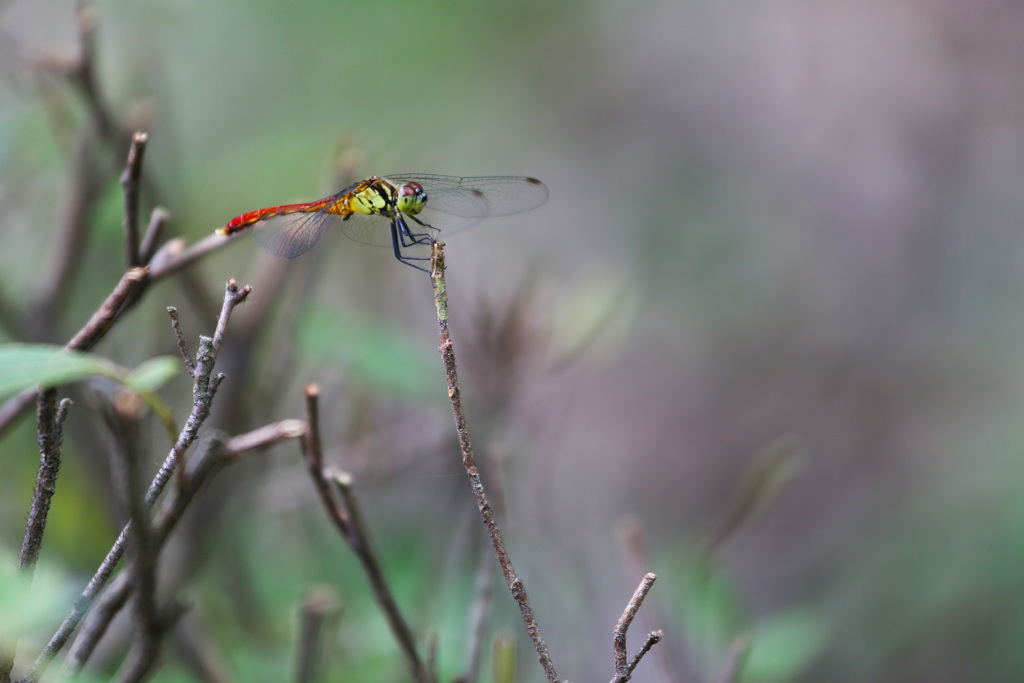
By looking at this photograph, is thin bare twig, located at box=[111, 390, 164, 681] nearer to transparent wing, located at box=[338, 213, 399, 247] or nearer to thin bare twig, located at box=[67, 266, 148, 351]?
thin bare twig, located at box=[67, 266, 148, 351]

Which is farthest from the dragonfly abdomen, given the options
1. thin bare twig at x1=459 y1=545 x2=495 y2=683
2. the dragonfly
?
thin bare twig at x1=459 y1=545 x2=495 y2=683

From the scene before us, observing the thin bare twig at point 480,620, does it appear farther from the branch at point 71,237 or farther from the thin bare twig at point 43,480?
the branch at point 71,237

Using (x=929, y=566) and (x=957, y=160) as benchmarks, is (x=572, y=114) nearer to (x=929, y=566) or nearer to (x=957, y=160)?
(x=957, y=160)

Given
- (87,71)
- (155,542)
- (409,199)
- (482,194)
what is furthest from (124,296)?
(482,194)

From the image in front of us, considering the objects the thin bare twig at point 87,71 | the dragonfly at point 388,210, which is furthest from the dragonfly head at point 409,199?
the thin bare twig at point 87,71

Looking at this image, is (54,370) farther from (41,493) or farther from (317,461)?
(317,461)

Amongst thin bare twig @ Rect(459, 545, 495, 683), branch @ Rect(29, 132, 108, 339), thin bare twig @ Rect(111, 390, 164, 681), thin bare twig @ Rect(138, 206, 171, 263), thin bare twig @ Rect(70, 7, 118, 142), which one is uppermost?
thin bare twig @ Rect(70, 7, 118, 142)

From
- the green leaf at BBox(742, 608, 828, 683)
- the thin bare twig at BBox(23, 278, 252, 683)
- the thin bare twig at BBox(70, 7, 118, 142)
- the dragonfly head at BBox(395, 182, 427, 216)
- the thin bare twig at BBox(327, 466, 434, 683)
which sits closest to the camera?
the thin bare twig at BBox(23, 278, 252, 683)

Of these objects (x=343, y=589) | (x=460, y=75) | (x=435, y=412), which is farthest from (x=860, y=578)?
(x=460, y=75)
